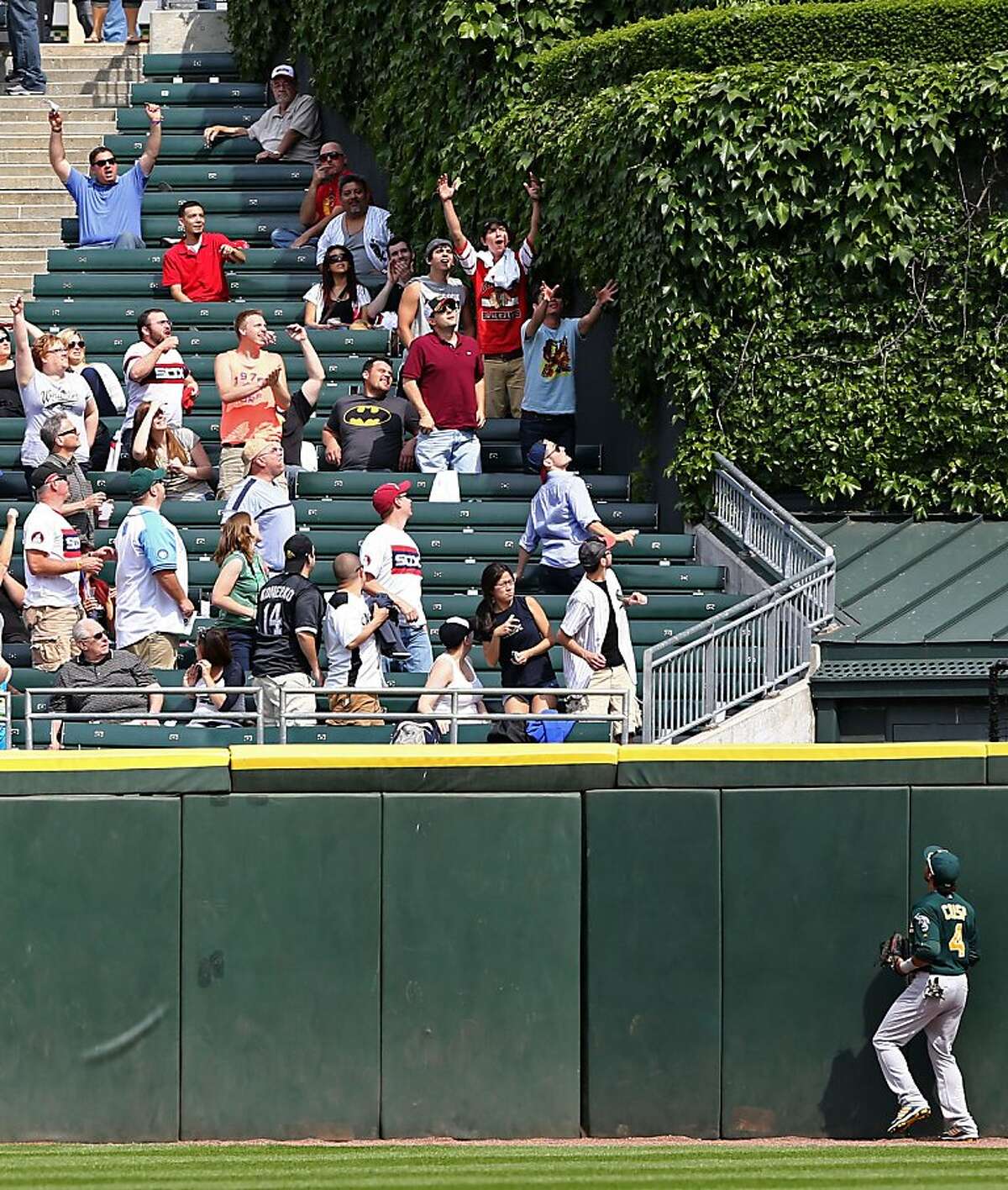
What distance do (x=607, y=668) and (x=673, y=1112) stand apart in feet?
12.1

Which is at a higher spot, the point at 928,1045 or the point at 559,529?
the point at 559,529

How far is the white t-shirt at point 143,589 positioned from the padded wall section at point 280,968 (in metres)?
4.00

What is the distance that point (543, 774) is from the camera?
11.1 meters

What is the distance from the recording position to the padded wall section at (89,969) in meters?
10.7

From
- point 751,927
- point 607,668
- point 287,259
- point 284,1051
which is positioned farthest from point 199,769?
point 287,259

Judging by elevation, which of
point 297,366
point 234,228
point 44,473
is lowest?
point 44,473

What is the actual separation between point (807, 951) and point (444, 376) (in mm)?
7371

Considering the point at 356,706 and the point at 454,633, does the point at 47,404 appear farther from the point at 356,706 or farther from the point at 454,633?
the point at 454,633

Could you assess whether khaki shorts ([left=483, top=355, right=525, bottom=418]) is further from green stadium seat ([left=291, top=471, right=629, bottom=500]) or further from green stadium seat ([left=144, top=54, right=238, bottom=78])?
green stadium seat ([left=144, top=54, right=238, bottom=78])

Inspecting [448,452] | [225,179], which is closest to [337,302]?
[448,452]

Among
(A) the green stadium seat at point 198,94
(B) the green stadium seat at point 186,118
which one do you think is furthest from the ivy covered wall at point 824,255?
(A) the green stadium seat at point 198,94

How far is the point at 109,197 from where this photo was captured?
20891mm

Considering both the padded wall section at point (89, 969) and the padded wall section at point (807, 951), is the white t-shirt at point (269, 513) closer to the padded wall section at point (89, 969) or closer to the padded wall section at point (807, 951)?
the padded wall section at point (89, 969)

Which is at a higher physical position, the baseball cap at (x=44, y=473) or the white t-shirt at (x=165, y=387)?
the white t-shirt at (x=165, y=387)
